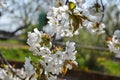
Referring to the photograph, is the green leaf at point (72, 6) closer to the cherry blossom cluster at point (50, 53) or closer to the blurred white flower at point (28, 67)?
the cherry blossom cluster at point (50, 53)

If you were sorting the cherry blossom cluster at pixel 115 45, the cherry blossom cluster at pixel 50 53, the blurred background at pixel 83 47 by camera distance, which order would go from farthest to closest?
the blurred background at pixel 83 47, the cherry blossom cluster at pixel 115 45, the cherry blossom cluster at pixel 50 53

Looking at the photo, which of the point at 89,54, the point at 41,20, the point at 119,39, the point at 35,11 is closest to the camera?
the point at 119,39

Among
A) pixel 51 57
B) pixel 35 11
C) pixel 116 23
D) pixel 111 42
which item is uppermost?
pixel 51 57

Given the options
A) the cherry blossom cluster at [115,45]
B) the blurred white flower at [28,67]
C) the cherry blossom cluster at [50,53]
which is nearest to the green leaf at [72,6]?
the cherry blossom cluster at [50,53]

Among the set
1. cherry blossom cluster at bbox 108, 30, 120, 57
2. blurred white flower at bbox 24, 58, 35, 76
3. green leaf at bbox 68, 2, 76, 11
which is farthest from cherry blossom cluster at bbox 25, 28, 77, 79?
cherry blossom cluster at bbox 108, 30, 120, 57

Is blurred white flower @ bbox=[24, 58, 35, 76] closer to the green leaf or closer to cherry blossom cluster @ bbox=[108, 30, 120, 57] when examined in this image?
the green leaf

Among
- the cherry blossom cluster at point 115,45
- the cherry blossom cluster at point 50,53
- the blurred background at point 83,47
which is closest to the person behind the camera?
the cherry blossom cluster at point 50,53

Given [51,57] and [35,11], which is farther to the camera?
[35,11]

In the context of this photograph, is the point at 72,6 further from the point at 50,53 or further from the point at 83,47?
the point at 83,47

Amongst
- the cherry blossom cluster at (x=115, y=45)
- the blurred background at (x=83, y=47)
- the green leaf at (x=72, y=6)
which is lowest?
the blurred background at (x=83, y=47)

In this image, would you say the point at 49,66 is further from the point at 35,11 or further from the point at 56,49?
the point at 35,11

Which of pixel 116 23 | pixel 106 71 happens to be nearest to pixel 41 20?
pixel 106 71
